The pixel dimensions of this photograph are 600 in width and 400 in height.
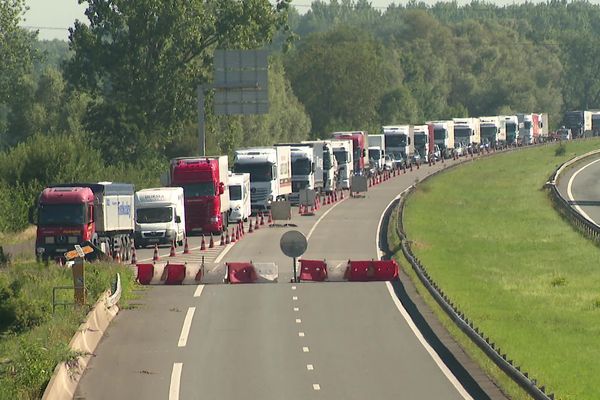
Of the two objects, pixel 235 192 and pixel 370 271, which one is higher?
pixel 235 192

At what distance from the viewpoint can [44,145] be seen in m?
75.6

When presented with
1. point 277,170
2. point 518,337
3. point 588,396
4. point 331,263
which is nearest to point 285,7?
point 277,170

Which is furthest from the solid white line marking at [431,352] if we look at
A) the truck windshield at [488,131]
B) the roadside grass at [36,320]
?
the truck windshield at [488,131]

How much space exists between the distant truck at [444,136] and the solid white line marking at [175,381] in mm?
102382

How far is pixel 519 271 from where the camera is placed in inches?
2104

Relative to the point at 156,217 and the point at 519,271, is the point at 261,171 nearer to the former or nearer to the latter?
the point at 156,217

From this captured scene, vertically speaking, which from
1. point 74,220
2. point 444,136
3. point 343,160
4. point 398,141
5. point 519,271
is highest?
point 398,141

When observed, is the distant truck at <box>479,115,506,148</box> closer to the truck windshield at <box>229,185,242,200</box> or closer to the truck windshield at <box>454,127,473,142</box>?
the truck windshield at <box>454,127,473,142</box>

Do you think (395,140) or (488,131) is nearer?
(395,140)

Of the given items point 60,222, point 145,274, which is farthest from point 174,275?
point 60,222

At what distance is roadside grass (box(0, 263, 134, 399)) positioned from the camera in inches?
1068

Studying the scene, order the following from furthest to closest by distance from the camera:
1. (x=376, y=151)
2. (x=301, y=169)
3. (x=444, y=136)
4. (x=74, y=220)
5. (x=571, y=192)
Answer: (x=444, y=136) → (x=376, y=151) → (x=571, y=192) → (x=301, y=169) → (x=74, y=220)

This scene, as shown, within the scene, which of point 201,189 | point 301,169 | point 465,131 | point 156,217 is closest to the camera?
point 156,217

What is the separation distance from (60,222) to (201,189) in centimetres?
1268
